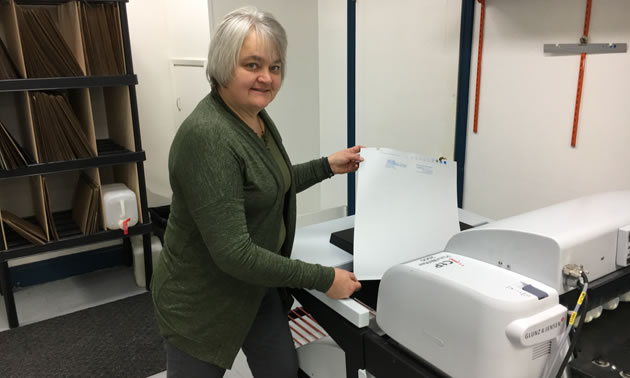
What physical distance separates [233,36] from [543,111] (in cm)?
121

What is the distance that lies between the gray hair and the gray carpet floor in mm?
1387

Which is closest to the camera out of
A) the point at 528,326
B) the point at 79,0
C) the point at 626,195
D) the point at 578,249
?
the point at 528,326

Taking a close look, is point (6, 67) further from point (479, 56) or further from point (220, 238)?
point (479, 56)

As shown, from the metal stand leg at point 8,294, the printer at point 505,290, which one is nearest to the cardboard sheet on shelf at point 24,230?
the metal stand leg at point 8,294

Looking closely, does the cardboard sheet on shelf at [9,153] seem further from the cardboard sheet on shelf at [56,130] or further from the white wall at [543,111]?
the white wall at [543,111]

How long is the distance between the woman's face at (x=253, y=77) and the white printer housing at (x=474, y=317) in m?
0.47

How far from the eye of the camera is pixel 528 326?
73 cm

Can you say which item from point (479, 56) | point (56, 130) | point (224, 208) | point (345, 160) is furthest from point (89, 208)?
point (479, 56)

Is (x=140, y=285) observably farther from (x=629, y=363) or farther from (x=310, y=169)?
(x=629, y=363)

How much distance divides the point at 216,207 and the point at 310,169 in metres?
0.47

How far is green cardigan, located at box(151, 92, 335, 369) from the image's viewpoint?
0.98 m

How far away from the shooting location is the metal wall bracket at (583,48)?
58.2 inches

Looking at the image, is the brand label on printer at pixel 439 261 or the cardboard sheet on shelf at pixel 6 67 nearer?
the brand label on printer at pixel 439 261

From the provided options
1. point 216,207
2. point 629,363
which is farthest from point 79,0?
point 629,363
